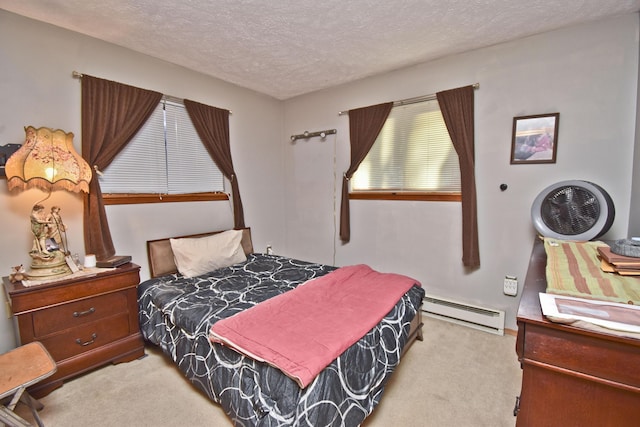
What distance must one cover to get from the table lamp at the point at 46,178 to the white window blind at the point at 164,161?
368 mm

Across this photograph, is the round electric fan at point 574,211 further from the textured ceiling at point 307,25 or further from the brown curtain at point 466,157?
the textured ceiling at point 307,25

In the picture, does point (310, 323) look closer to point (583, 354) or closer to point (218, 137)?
point (583, 354)

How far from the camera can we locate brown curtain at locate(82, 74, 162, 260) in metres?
A: 2.34

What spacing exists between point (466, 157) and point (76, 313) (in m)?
3.39

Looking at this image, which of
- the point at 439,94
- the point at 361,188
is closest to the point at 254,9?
the point at 439,94

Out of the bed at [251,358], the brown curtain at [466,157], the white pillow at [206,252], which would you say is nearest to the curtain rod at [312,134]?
the brown curtain at [466,157]

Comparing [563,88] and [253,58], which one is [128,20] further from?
[563,88]

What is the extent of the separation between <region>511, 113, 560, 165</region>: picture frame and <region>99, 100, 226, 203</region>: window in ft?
9.97

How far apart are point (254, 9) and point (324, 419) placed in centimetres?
250

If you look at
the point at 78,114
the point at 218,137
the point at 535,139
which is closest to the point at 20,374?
the point at 78,114

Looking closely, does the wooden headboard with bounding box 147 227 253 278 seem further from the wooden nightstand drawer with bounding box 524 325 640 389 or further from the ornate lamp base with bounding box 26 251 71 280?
the wooden nightstand drawer with bounding box 524 325 640 389

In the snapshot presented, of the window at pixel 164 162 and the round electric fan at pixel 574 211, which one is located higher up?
the window at pixel 164 162

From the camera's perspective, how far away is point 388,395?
6.19ft

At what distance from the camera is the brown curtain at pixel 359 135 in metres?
3.20
